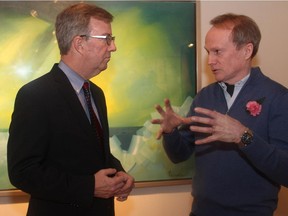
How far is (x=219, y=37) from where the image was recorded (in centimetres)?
157

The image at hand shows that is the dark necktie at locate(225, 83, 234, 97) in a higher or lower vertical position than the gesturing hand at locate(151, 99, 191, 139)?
higher

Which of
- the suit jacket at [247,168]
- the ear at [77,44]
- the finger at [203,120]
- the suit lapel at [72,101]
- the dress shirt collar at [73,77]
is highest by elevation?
the ear at [77,44]

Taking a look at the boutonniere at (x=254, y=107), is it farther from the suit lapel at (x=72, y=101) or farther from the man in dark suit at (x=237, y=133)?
the suit lapel at (x=72, y=101)

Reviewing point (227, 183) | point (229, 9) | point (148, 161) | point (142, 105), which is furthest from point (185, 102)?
point (227, 183)

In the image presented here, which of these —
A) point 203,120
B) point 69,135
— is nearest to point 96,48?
point 69,135

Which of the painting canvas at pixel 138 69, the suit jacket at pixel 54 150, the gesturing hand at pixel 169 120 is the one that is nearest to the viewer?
the suit jacket at pixel 54 150

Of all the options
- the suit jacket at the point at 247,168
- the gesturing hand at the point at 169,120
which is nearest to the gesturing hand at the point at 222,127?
the suit jacket at the point at 247,168

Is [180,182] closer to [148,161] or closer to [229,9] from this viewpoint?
[148,161]

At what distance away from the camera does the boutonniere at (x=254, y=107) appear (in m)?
1.45

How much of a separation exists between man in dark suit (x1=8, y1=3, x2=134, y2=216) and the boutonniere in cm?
60

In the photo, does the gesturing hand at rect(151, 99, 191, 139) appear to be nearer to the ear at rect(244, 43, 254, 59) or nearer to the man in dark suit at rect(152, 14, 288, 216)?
the man in dark suit at rect(152, 14, 288, 216)

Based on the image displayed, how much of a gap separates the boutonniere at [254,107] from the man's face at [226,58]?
0.18 metres

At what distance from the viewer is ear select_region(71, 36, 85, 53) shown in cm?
138

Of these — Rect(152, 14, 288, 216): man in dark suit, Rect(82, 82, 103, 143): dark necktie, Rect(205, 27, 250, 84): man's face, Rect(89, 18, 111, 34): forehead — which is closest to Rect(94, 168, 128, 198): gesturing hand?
Rect(82, 82, 103, 143): dark necktie
